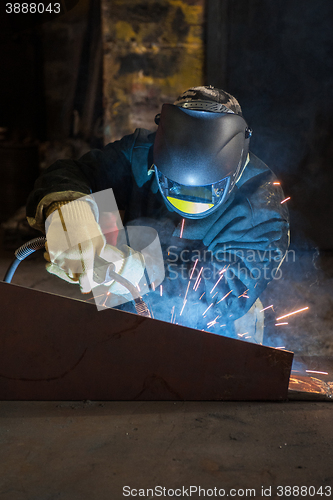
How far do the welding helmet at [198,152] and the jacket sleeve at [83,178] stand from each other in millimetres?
357

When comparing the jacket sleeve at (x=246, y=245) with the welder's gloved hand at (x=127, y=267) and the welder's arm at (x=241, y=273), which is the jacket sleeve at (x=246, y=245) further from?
the welder's gloved hand at (x=127, y=267)

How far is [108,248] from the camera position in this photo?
1.57 meters

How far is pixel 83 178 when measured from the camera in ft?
6.21

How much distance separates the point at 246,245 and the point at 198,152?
494 mm

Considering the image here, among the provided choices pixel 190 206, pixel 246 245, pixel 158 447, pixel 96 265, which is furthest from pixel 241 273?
pixel 158 447

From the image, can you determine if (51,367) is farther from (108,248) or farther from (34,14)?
(34,14)

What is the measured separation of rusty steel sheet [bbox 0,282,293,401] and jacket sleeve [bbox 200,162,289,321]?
431mm

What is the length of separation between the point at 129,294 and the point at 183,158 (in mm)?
559

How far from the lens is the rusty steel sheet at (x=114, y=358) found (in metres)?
1.29

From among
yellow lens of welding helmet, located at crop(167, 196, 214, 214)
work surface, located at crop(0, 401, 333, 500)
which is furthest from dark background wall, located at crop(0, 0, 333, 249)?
work surface, located at crop(0, 401, 333, 500)

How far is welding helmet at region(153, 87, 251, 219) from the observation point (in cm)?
154

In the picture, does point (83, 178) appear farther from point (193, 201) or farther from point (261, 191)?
point (261, 191)

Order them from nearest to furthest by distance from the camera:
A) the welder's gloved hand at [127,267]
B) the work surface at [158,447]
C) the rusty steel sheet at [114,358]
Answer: the work surface at [158,447], the rusty steel sheet at [114,358], the welder's gloved hand at [127,267]

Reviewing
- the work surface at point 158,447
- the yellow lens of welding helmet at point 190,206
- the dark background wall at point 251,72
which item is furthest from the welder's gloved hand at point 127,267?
the dark background wall at point 251,72
